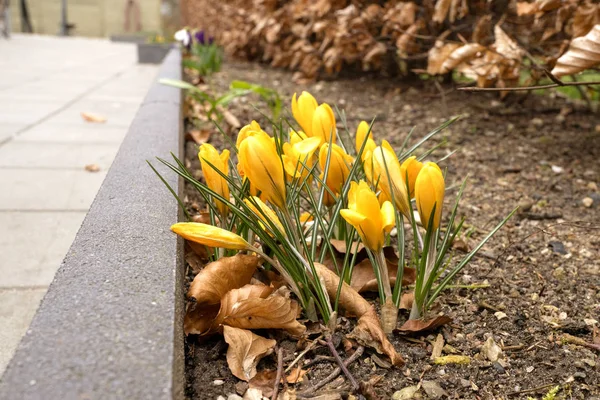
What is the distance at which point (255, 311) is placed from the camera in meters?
1.15

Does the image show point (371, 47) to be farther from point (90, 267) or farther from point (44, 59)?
point (44, 59)

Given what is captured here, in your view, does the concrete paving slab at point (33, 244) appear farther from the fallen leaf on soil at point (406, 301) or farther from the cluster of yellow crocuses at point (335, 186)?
the fallen leaf on soil at point (406, 301)

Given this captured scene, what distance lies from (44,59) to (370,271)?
8.44 m

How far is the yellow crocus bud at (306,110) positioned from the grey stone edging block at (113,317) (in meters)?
0.38

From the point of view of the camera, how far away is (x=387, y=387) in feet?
3.58

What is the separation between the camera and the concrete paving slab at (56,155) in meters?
2.87

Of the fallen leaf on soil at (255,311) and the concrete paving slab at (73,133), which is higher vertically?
the fallen leaf on soil at (255,311)

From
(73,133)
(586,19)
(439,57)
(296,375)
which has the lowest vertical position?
(73,133)

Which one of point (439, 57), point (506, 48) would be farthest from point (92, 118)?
point (506, 48)

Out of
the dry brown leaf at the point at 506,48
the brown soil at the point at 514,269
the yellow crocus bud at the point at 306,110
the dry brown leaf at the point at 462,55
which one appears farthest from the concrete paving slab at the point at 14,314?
the dry brown leaf at the point at 506,48

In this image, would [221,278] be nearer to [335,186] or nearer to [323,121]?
[335,186]

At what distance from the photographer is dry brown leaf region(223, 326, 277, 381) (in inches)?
42.9

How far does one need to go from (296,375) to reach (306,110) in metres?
0.67

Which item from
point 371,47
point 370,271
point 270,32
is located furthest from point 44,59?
point 370,271
